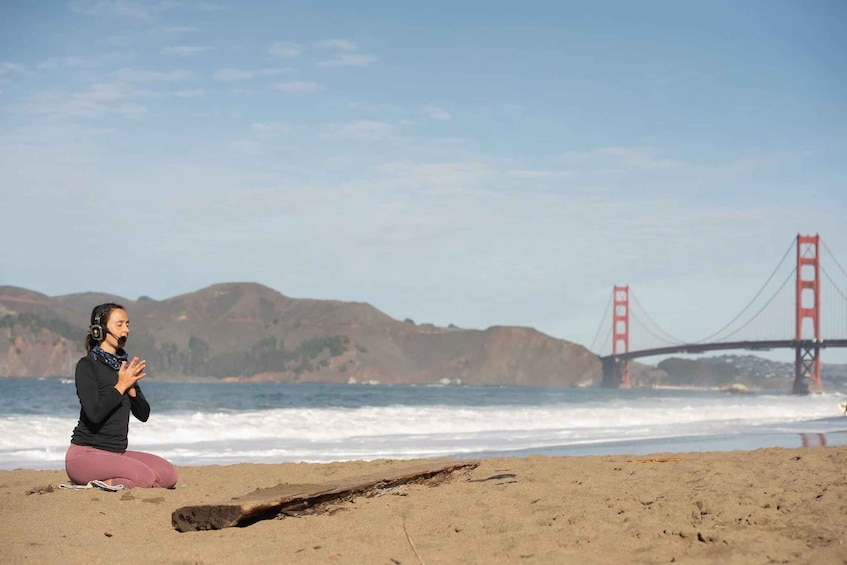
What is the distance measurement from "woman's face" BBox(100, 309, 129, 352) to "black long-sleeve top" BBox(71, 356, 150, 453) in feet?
0.40

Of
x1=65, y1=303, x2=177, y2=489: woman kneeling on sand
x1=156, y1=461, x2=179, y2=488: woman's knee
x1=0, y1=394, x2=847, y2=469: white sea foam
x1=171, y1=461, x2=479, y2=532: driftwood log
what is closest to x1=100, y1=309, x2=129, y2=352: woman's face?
x1=65, y1=303, x2=177, y2=489: woman kneeling on sand

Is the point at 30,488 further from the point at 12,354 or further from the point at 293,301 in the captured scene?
the point at 293,301

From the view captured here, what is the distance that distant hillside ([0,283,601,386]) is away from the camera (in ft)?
366

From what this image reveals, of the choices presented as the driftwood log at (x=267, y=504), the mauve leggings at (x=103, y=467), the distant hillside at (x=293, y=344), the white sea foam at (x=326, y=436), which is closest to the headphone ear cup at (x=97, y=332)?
the mauve leggings at (x=103, y=467)

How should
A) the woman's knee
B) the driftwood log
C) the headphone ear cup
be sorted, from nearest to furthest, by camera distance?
1. the driftwood log
2. the headphone ear cup
3. the woman's knee

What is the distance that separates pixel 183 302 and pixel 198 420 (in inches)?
5332

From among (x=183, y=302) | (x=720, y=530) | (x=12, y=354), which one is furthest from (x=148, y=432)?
(x=183, y=302)

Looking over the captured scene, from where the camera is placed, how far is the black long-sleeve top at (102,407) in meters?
5.66

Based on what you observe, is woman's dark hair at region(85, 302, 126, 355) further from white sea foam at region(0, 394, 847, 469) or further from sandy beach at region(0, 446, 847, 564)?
white sea foam at region(0, 394, 847, 469)

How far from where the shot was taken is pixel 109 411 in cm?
573

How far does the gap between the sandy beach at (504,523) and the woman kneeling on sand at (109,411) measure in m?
0.17

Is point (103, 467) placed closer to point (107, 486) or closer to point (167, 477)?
point (107, 486)

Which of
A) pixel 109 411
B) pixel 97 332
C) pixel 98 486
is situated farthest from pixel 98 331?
pixel 98 486

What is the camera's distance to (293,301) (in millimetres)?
156750
